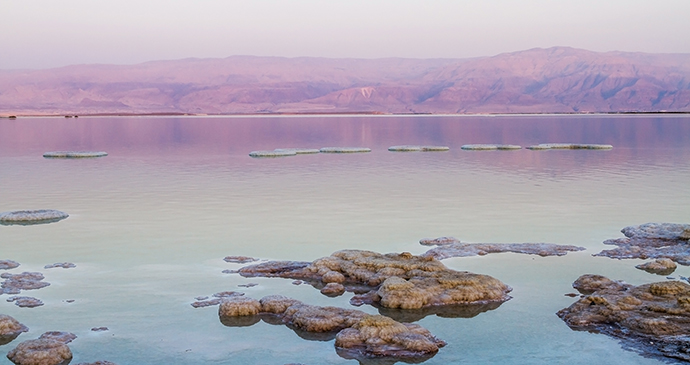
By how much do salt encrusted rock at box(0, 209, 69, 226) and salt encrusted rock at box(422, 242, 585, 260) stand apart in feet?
29.2

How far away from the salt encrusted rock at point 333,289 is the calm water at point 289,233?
0.28 meters

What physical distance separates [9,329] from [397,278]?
5146mm

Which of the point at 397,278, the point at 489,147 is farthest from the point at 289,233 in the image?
the point at 489,147

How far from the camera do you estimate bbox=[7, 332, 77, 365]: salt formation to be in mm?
8296

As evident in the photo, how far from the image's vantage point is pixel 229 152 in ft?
135

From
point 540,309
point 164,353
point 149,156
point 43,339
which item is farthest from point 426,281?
point 149,156

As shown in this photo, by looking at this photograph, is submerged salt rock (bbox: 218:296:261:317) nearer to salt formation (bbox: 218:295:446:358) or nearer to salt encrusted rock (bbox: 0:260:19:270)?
salt formation (bbox: 218:295:446:358)

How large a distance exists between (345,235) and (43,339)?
24.8 ft

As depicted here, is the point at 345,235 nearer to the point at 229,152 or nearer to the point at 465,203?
the point at 465,203

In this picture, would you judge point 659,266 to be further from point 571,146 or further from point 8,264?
Result: point 571,146

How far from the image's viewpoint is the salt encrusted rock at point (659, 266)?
12383 mm

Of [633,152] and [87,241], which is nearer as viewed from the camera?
[87,241]

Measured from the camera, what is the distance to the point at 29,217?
56.3ft

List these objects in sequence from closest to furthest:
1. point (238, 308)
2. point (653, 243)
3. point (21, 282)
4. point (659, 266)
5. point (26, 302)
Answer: point (238, 308) < point (26, 302) < point (21, 282) < point (659, 266) < point (653, 243)
